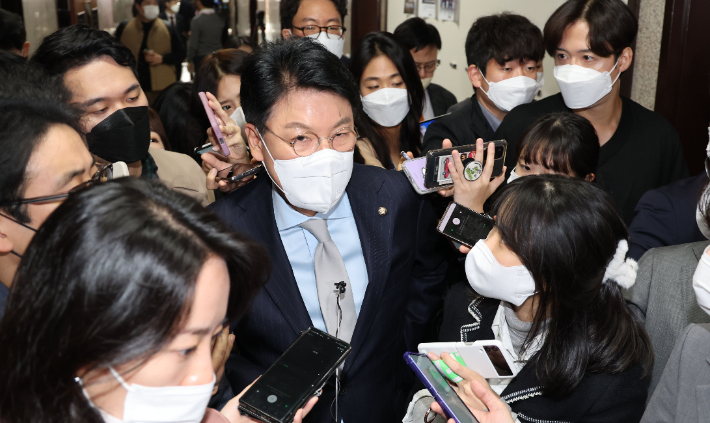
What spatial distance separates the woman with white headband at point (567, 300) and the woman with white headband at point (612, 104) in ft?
3.17

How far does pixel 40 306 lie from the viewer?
2.97ft

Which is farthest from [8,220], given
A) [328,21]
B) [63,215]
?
[328,21]

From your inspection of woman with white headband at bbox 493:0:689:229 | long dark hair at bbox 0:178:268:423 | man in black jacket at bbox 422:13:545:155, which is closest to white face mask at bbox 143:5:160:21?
man in black jacket at bbox 422:13:545:155

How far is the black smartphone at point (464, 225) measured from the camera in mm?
1884

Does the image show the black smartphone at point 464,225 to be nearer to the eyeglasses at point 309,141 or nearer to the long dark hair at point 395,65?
the eyeglasses at point 309,141

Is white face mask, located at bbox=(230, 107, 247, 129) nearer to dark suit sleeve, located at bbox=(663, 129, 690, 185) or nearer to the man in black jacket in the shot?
the man in black jacket

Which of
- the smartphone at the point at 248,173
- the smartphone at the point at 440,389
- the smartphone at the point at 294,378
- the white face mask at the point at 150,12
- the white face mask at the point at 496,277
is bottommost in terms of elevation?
the smartphone at the point at 440,389

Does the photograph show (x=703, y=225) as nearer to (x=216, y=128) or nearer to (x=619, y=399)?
(x=619, y=399)

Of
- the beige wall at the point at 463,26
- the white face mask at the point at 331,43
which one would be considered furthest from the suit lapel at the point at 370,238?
the beige wall at the point at 463,26

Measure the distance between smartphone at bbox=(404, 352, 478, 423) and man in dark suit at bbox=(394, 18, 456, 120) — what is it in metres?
2.65

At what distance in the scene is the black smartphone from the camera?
6.18ft

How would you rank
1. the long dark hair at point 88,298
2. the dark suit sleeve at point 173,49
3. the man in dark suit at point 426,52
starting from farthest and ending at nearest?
the dark suit sleeve at point 173,49, the man in dark suit at point 426,52, the long dark hair at point 88,298

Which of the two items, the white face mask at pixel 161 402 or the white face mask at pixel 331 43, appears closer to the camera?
the white face mask at pixel 161 402

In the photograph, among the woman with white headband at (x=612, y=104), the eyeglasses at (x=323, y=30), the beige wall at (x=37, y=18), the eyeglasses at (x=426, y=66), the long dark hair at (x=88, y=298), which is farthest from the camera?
the beige wall at (x=37, y=18)
